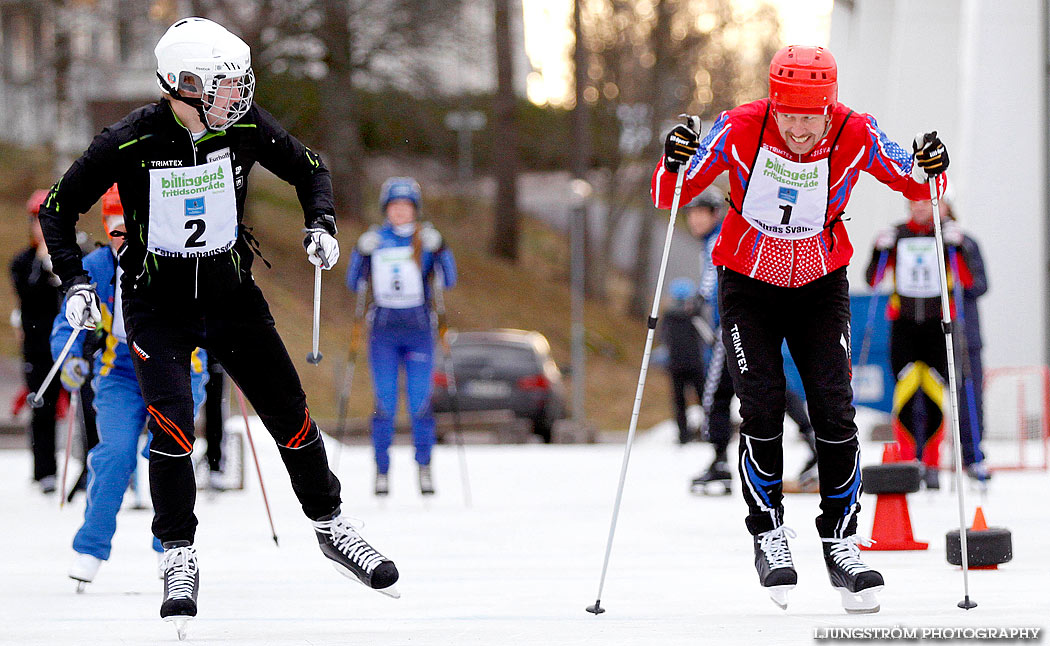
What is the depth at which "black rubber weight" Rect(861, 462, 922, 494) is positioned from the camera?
23.1ft

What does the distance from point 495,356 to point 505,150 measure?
1650cm

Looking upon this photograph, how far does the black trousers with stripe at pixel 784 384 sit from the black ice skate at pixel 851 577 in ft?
0.16

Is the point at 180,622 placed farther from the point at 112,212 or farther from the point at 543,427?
the point at 543,427

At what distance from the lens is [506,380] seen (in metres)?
19.3

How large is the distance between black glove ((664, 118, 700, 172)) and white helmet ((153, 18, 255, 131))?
1.43 m

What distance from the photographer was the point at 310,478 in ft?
17.6

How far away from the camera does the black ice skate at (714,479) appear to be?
33.9 feet

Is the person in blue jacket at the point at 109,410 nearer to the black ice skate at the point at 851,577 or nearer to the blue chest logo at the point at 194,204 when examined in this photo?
the blue chest logo at the point at 194,204

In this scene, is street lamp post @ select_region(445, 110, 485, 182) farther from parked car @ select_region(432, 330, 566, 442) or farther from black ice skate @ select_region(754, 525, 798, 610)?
black ice skate @ select_region(754, 525, 798, 610)

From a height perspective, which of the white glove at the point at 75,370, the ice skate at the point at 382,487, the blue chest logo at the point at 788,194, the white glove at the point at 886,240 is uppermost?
the blue chest logo at the point at 788,194

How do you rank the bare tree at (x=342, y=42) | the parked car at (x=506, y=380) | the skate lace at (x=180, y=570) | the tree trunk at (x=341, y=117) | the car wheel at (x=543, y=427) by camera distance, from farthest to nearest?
the tree trunk at (x=341, y=117) < the bare tree at (x=342, y=42) < the car wheel at (x=543, y=427) < the parked car at (x=506, y=380) < the skate lace at (x=180, y=570)

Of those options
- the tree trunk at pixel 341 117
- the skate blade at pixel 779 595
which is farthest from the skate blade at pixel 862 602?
the tree trunk at pixel 341 117

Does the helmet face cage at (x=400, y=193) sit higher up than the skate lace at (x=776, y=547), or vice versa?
the helmet face cage at (x=400, y=193)

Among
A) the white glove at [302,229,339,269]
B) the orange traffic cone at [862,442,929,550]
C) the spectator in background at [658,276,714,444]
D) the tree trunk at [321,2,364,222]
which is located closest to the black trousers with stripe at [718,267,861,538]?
the white glove at [302,229,339,269]
